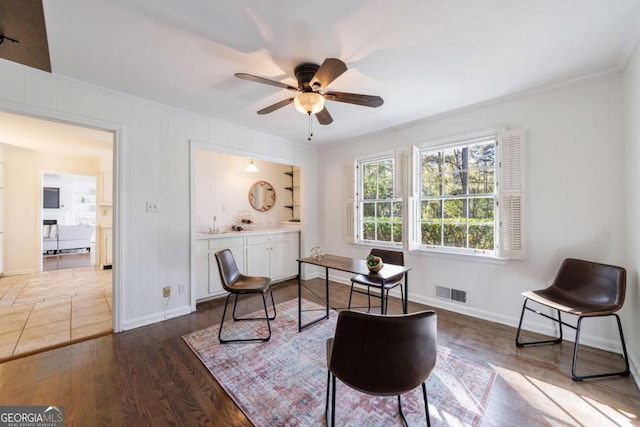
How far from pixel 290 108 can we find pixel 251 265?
8.06 feet

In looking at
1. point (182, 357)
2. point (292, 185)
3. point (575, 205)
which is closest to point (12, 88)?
point (182, 357)

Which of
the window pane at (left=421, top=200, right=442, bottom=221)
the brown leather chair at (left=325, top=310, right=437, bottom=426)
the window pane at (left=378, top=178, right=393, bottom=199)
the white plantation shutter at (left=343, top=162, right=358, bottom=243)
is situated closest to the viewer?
Answer: the brown leather chair at (left=325, top=310, right=437, bottom=426)

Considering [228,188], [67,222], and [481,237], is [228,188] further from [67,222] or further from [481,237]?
[67,222]

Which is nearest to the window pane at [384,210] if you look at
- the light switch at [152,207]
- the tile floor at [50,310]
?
the light switch at [152,207]

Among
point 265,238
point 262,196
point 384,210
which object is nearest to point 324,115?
point 384,210

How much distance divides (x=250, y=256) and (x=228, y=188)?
1477 millimetres

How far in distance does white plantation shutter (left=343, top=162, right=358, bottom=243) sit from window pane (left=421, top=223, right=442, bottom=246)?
1.13 m

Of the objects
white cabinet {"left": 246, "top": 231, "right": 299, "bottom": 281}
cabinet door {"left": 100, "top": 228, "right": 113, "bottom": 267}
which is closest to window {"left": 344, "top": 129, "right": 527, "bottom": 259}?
white cabinet {"left": 246, "top": 231, "right": 299, "bottom": 281}

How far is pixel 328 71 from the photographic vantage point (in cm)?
176

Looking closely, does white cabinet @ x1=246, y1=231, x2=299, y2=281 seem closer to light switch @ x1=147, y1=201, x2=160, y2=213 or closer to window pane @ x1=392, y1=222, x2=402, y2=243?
light switch @ x1=147, y1=201, x2=160, y2=213

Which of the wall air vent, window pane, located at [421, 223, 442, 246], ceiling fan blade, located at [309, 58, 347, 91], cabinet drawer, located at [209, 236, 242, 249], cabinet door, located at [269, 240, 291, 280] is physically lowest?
the wall air vent

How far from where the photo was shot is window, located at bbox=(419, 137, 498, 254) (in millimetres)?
3020

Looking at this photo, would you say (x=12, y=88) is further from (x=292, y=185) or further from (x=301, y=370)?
(x=292, y=185)

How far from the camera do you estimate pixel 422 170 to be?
11.7 feet
